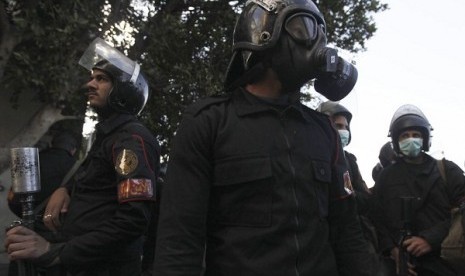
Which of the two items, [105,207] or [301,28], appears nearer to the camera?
[301,28]

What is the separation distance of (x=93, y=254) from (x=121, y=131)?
2.11ft

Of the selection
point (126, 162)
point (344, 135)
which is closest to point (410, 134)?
point (344, 135)

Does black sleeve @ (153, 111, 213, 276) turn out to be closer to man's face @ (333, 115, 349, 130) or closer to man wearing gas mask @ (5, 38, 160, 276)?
man wearing gas mask @ (5, 38, 160, 276)

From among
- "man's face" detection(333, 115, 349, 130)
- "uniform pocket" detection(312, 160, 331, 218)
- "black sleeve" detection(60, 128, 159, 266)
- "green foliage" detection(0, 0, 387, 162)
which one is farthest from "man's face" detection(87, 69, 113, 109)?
"green foliage" detection(0, 0, 387, 162)

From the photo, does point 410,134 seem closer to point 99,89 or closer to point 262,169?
point 99,89

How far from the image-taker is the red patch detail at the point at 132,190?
2.50m

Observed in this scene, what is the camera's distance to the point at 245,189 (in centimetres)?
174

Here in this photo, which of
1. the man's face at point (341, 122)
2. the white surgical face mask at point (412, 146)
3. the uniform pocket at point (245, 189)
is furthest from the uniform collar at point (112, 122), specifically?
the white surgical face mask at point (412, 146)

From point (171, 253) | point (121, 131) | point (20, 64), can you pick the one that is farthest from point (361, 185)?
point (20, 64)

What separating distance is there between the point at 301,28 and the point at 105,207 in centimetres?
137

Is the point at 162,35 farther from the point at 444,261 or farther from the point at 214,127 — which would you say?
the point at 214,127

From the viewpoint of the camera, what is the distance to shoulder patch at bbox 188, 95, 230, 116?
1.81m

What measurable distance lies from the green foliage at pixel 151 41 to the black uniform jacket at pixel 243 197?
21.4ft

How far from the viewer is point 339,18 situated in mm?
10641
